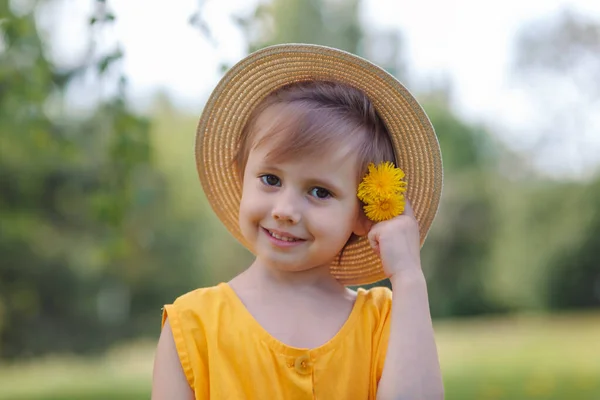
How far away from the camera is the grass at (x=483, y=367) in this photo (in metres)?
7.30

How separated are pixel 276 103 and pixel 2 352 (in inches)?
463

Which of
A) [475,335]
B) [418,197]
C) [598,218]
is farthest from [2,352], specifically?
[418,197]

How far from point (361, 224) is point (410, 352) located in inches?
14.6

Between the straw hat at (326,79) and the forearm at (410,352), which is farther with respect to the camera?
the straw hat at (326,79)

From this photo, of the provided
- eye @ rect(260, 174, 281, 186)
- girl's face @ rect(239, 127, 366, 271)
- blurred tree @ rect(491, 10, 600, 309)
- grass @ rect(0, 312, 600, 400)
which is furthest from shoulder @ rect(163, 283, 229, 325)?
blurred tree @ rect(491, 10, 600, 309)

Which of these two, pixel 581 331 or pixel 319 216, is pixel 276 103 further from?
pixel 581 331

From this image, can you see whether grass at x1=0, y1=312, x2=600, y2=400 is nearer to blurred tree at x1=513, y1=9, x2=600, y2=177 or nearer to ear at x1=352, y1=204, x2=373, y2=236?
blurred tree at x1=513, y1=9, x2=600, y2=177

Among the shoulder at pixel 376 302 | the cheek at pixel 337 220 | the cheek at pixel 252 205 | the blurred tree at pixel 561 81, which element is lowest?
the shoulder at pixel 376 302

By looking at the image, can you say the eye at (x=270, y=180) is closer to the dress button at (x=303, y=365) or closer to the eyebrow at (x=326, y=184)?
the eyebrow at (x=326, y=184)

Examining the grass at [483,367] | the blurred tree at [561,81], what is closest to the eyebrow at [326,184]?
the grass at [483,367]

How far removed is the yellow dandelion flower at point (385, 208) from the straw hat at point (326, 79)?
0.16 metres

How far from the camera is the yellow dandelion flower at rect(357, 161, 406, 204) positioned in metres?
1.90

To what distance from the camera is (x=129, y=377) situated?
943 centimetres

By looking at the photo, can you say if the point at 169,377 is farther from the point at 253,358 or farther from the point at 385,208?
the point at 385,208
